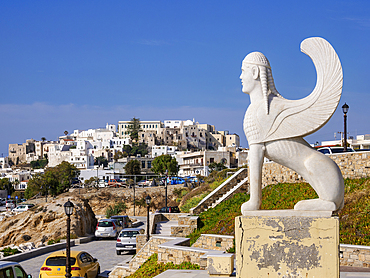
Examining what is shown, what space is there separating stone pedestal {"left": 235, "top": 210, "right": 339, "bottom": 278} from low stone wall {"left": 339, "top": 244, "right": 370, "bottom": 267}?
5.43m

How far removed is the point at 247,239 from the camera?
208 inches

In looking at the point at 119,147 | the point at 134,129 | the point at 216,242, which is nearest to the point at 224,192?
the point at 216,242

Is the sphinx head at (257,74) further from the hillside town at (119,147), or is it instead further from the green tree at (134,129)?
the green tree at (134,129)

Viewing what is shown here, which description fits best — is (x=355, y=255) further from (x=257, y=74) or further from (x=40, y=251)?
(x=40, y=251)

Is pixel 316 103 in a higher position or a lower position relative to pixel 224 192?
higher

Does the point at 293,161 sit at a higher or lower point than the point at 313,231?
higher

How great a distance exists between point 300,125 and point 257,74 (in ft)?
3.13

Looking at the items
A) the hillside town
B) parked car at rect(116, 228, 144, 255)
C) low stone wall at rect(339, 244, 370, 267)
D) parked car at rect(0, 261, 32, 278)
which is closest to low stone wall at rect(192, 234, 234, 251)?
low stone wall at rect(339, 244, 370, 267)

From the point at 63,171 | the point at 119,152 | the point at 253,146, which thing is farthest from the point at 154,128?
the point at 253,146

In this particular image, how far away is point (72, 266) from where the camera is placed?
1282 cm

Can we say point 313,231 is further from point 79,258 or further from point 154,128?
point 154,128

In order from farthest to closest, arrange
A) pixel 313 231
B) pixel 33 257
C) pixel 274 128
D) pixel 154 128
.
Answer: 1. pixel 154 128
2. pixel 33 257
3. pixel 274 128
4. pixel 313 231

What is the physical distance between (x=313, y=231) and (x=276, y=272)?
733 millimetres

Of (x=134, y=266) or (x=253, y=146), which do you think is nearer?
(x=253, y=146)
